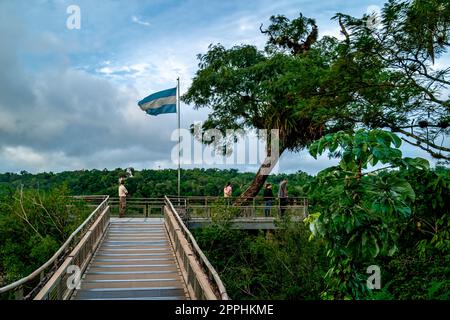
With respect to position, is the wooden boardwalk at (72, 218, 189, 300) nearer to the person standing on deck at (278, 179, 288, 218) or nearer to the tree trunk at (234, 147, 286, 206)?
the person standing on deck at (278, 179, 288, 218)

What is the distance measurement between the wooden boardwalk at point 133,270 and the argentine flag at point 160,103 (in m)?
8.88

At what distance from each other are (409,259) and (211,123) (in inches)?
851

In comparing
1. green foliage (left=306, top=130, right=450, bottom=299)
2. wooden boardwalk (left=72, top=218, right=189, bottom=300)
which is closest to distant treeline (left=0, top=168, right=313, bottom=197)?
wooden boardwalk (left=72, top=218, right=189, bottom=300)

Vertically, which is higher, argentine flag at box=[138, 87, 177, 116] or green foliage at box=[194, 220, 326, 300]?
argentine flag at box=[138, 87, 177, 116]

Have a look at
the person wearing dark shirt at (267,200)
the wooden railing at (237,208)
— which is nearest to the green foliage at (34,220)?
the wooden railing at (237,208)

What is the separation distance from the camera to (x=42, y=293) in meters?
7.16

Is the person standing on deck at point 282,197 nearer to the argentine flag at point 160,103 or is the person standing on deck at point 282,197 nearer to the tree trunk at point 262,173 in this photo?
the tree trunk at point 262,173

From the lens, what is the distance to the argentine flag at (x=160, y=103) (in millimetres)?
24016

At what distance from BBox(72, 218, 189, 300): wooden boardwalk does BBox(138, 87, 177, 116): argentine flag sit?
8.88 meters

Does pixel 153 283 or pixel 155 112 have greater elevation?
pixel 155 112

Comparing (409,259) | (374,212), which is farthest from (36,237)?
(374,212)

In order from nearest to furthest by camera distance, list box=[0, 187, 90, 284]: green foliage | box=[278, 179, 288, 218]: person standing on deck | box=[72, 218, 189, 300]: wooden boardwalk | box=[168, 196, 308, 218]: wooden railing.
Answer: box=[72, 218, 189, 300]: wooden boardwalk, box=[0, 187, 90, 284]: green foliage, box=[168, 196, 308, 218]: wooden railing, box=[278, 179, 288, 218]: person standing on deck

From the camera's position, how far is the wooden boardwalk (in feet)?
30.7

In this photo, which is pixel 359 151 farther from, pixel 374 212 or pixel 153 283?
pixel 153 283
